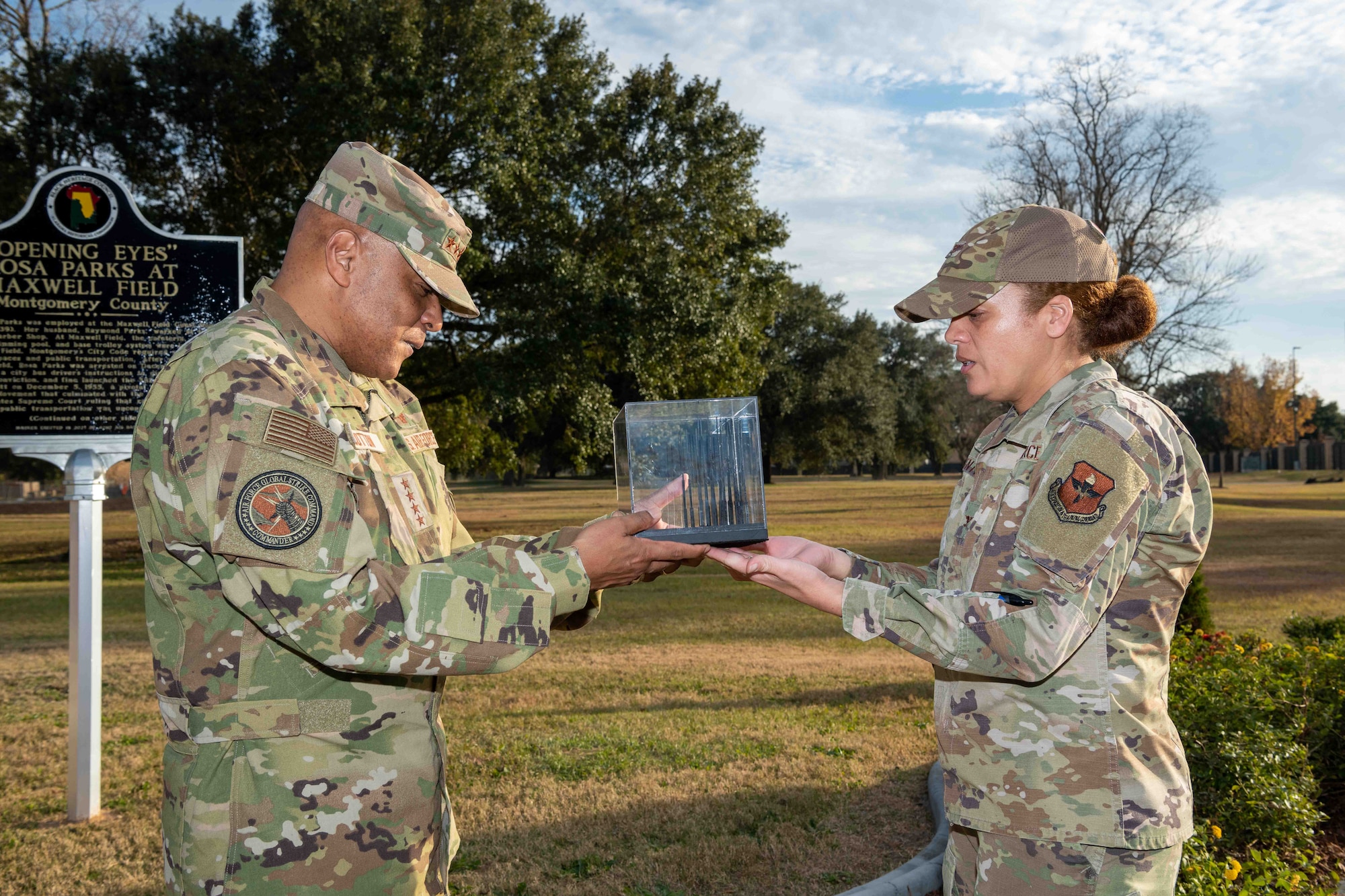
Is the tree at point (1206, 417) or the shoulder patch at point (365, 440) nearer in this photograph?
the shoulder patch at point (365, 440)

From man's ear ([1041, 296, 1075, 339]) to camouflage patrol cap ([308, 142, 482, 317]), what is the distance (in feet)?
5.26

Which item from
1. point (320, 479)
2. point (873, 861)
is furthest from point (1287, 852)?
point (320, 479)

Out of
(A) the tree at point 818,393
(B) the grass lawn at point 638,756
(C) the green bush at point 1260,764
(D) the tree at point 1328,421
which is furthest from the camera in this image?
(D) the tree at point 1328,421

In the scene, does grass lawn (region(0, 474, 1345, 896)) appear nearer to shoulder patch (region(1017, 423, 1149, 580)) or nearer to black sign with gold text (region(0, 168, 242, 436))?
black sign with gold text (region(0, 168, 242, 436))

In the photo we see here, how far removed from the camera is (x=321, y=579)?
204 cm

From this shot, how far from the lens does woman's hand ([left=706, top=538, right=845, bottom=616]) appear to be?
248 centimetres

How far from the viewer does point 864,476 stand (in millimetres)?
84062

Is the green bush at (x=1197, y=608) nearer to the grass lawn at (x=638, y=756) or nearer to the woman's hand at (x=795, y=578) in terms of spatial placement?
the grass lawn at (x=638, y=756)

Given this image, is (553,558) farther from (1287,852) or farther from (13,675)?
(13,675)

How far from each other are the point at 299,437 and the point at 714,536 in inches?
55.3

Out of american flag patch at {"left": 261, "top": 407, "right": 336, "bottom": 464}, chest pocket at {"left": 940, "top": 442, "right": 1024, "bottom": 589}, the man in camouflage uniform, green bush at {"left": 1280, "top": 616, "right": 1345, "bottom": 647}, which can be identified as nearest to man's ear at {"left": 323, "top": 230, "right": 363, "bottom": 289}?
the man in camouflage uniform

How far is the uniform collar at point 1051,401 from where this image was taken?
8.08 ft

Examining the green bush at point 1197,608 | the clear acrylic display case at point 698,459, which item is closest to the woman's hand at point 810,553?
the clear acrylic display case at point 698,459

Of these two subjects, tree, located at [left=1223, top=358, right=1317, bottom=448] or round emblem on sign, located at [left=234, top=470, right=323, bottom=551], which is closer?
round emblem on sign, located at [left=234, top=470, right=323, bottom=551]
